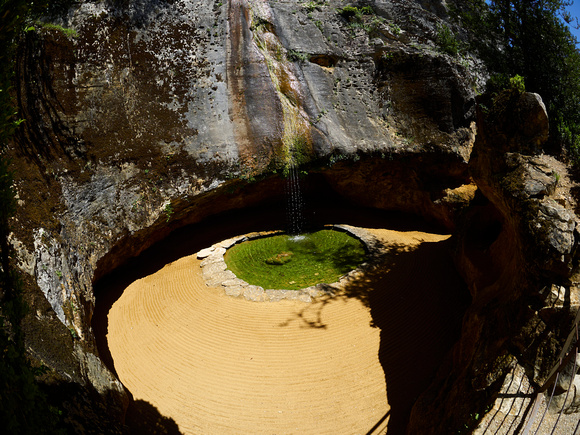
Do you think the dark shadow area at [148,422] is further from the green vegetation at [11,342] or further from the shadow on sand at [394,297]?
the green vegetation at [11,342]

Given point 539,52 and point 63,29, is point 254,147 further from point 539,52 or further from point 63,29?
point 539,52

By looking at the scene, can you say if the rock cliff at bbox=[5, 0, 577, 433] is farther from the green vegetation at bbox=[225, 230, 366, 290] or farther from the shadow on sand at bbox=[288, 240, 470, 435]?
the green vegetation at bbox=[225, 230, 366, 290]

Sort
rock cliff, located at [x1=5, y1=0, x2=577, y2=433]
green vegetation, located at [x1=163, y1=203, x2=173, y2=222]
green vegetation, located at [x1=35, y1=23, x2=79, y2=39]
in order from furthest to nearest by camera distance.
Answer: green vegetation, located at [x1=163, y1=203, x2=173, y2=222], green vegetation, located at [x1=35, y1=23, x2=79, y2=39], rock cliff, located at [x1=5, y1=0, x2=577, y2=433]

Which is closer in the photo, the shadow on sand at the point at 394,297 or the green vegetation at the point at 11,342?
the green vegetation at the point at 11,342

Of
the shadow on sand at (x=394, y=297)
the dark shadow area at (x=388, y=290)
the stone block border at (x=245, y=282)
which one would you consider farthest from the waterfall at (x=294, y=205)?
the stone block border at (x=245, y=282)

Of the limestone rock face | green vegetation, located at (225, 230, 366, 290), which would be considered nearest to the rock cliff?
the limestone rock face

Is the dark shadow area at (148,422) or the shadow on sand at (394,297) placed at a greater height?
the shadow on sand at (394,297)

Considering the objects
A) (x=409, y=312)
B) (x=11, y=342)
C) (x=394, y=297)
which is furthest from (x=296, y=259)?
(x=11, y=342)
